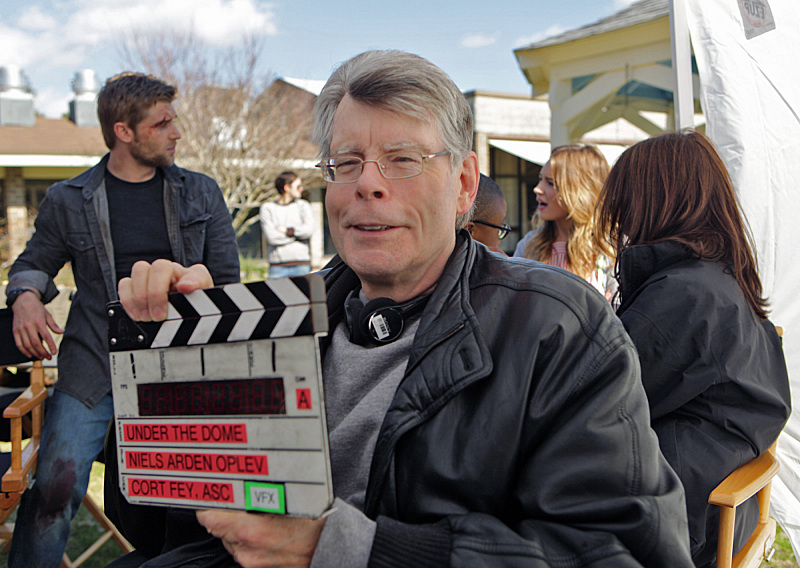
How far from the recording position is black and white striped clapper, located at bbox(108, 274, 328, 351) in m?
1.15

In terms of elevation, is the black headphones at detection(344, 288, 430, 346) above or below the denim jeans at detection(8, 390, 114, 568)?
above

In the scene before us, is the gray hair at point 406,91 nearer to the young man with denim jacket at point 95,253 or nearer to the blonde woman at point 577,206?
the young man with denim jacket at point 95,253

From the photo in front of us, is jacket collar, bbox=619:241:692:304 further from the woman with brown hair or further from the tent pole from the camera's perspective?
the tent pole

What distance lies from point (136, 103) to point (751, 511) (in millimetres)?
3223

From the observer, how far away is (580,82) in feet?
33.9

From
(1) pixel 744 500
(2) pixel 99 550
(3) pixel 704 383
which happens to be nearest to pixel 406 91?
(3) pixel 704 383

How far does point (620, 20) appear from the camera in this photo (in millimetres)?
9289

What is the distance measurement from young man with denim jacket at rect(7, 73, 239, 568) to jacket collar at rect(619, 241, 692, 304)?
2.00 metres

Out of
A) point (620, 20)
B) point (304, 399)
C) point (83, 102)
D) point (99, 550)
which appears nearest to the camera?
point (304, 399)

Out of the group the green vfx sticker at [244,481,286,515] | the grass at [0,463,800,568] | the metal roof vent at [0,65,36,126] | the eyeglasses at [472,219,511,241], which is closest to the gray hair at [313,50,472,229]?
the green vfx sticker at [244,481,286,515]

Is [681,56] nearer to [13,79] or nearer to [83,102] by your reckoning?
[83,102]

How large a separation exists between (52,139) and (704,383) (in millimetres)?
23262

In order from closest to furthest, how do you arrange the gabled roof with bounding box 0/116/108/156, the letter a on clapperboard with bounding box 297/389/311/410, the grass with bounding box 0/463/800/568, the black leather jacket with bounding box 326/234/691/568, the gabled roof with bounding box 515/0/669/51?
1. the letter a on clapperboard with bounding box 297/389/311/410
2. the black leather jacket with bounding box 326/234/691/568
3. the grass with bounding box 0/463/800/568
4. the gabled roof with bounding box 515/0/669/51
5. the gabled roof with bounding box 0/116/108/156

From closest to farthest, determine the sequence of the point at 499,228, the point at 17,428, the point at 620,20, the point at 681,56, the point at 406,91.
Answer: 1. the point at 406,91
2. the point at 17,428
3. the point at 499,228
4. the point at 681,56
5. the point at 620,20
